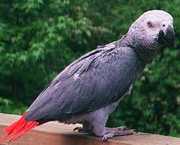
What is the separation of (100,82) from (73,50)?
245cm

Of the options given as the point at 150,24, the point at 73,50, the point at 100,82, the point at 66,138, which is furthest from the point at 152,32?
the point at 73,50

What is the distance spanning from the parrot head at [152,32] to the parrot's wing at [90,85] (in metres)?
0.05

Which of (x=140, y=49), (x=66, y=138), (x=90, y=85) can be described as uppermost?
(x=140, y=49)

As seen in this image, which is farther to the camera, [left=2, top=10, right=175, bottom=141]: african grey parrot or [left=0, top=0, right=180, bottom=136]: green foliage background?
[left=0, top=0, right=180, bottom=136]: green foliage background

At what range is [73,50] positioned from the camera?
4090 mm

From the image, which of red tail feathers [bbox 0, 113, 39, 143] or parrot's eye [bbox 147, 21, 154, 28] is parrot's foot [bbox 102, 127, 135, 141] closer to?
red tail feathers [bbox 0, 113, 39, 143]

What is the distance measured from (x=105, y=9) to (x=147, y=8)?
0.53 m

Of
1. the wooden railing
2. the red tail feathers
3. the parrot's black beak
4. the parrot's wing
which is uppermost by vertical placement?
the parrot's black beak

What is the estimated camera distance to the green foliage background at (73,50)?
142 inches

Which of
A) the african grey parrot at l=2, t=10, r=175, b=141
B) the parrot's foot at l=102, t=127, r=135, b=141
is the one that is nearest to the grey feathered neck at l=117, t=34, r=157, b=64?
the african grey parrot at l=2, t=10, r=175, b=141

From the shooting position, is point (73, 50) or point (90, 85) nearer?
point (90, 85)

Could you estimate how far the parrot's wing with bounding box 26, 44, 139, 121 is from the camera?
1600mm

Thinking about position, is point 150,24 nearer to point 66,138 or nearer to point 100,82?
point 100,82

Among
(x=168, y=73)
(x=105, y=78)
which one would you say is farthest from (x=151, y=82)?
(x=105, y=78)
